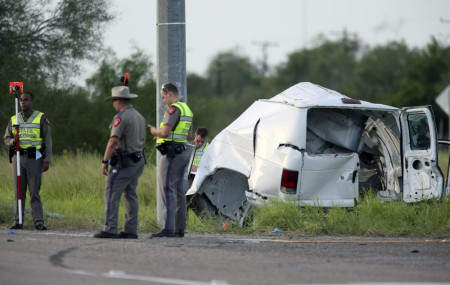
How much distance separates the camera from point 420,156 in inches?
463

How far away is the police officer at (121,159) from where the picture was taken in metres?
10.0

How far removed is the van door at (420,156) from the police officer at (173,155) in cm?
316

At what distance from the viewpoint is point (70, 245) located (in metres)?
8.94

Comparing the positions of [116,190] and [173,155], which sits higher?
[173,155]

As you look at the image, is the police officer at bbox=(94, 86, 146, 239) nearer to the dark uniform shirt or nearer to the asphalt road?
the dark uniform shirt

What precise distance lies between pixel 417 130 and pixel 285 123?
194 centimetres

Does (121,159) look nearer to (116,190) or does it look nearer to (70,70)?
(116,190)

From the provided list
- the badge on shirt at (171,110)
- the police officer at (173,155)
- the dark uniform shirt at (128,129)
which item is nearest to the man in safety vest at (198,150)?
the police officer at (173,155)

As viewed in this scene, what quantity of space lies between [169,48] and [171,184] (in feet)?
7.15

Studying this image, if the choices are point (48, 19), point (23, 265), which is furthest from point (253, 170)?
point (48, 19)

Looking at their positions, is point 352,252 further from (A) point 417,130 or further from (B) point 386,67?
(B) point 386,67

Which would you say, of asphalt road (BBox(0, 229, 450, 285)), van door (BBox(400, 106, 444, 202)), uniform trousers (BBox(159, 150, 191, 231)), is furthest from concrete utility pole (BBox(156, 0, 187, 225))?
van door (BBox(400, 106, 444, 202))

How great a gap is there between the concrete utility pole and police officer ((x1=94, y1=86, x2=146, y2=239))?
1606 millimetres

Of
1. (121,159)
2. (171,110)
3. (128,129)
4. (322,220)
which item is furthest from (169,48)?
(322,220)
